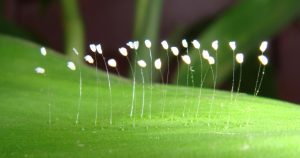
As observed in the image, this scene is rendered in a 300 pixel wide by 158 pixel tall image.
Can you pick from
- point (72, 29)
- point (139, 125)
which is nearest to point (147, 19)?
point (72, 29)

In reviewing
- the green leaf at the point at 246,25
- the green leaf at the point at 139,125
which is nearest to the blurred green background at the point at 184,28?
the green leaf at the point at 246,25

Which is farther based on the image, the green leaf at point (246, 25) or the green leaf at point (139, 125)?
the green leaf at point (246, 25)

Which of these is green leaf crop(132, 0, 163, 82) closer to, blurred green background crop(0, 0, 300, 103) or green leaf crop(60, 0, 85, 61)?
blurred green background crop(0, 0, 300, 103)

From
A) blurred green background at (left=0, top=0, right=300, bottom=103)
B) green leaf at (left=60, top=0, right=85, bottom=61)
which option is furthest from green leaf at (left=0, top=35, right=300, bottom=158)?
green leaf at (left=60, top=0, right=85, bottom=61)

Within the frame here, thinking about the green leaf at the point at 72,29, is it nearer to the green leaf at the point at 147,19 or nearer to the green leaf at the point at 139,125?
the green leaf at the point at 147,19

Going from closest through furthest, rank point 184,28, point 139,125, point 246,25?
point 139,125 → point 246,25 → point 184,28

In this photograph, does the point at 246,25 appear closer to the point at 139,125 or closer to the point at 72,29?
the point at 72,29

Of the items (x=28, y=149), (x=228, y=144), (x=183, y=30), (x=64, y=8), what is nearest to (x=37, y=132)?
(x=28, y=149)
